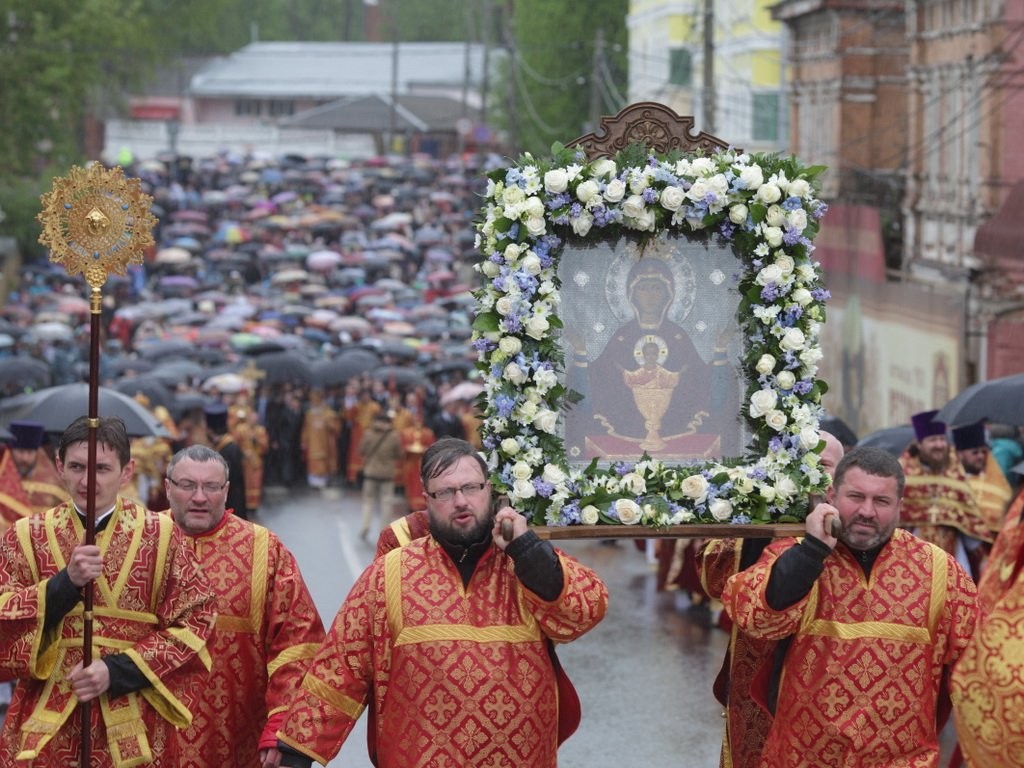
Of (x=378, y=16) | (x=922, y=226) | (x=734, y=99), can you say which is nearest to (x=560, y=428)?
(x=922, y=226)

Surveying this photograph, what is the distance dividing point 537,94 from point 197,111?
4690cm

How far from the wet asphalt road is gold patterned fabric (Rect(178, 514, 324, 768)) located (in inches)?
146

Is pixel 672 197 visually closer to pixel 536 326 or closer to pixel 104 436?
pixel 536 326

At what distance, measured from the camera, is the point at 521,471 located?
7.89m

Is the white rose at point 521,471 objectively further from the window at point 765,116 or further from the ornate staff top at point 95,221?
the window at point 765,116

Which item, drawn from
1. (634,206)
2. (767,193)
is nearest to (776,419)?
(767,193)

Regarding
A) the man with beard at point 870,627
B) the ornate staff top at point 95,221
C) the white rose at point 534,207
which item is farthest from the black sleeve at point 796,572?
the ornate staff top at point 95,221

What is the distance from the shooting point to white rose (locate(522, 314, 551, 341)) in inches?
316

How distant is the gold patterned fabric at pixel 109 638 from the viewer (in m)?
7.61

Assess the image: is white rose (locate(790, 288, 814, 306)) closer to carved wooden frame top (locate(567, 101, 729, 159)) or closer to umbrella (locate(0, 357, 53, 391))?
carved wooden frame top (locate(567, 101, 729, 159))

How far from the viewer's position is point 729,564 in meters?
8.38

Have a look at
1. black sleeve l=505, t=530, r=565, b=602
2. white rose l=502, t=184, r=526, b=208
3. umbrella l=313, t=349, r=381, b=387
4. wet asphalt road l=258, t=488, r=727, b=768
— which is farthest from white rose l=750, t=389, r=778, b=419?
umbrella l=313, t=349, r=381, b=387

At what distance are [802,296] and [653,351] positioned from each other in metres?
0.59

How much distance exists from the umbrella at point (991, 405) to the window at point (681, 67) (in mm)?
47928
